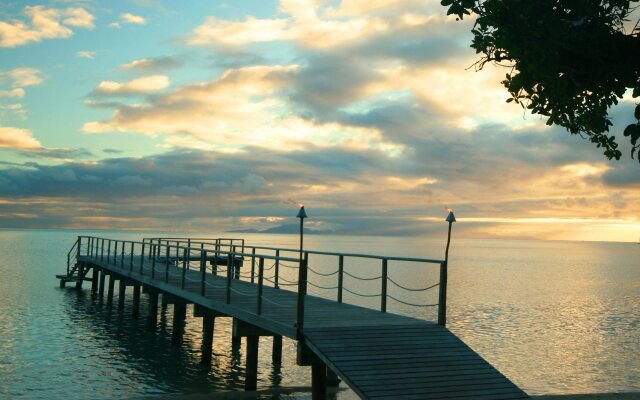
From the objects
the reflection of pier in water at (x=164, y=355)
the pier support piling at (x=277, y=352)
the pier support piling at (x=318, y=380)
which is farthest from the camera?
the pier support piling at (x=277, y=352)

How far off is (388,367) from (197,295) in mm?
8322

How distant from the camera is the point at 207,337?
19.1m

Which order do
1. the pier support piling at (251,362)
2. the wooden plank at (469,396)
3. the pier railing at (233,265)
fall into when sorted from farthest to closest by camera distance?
the pier support piling at (251,362)
the pier railing at (233,265)
the wooden plank at (469,396)

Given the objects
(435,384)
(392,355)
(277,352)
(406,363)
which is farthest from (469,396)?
(277,352)

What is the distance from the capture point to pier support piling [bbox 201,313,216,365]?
18522mm

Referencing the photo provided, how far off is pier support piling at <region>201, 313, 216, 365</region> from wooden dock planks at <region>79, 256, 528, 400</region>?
445 cm

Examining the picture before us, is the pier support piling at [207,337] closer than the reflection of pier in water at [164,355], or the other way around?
the reflection of pier in water at [164,355]

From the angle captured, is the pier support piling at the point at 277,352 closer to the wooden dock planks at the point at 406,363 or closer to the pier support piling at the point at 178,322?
the pier support piling at the point at 178,322

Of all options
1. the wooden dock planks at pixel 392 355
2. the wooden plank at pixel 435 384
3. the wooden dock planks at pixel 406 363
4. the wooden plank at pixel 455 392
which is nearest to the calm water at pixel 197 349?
the wooden dock planks at pixel 392 355

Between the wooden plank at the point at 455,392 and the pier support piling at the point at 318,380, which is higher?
the wooden plank at the point at 455,392

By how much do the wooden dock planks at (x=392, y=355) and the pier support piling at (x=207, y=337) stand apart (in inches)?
175


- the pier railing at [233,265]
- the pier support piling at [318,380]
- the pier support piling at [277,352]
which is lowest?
the pier support piling at [277,352]

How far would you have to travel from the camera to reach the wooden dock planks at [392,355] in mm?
10125

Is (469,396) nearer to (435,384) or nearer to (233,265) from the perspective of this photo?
(435,384)
